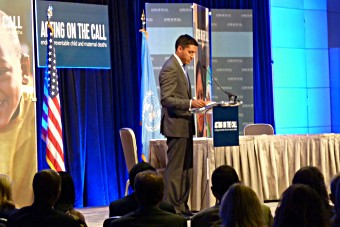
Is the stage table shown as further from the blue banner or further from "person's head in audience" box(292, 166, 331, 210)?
"person's head in audience" box(292, 166, 331, 210)

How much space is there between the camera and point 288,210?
2.37 metres

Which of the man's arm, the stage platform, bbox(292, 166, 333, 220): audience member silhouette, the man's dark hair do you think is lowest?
the stage platform

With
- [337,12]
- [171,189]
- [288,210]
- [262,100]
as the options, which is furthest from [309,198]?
[337,12]

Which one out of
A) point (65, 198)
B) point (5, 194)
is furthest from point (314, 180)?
point (5, 194)

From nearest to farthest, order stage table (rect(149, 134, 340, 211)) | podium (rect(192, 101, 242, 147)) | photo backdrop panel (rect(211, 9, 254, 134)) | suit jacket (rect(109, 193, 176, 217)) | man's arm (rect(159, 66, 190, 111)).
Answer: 1. suit jacket (rect(109, 193, 176, 217))
2. podium (rect(192, 101, 242, 147))
3. man's arm (rect(159, 66, 190, 111))
4. stage table (rect(149, 134, 340, 211))
5. photo backdrop panel (rect(211, 9, 254, 134))

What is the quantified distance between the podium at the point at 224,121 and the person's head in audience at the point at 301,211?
10.6ft

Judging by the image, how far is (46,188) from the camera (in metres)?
3.09

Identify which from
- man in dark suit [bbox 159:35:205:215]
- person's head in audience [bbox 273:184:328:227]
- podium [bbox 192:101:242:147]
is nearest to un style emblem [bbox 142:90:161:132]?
man in dark suit [bbox 159:35:205:215]

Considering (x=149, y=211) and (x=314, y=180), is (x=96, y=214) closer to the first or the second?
(x=314, y=180)

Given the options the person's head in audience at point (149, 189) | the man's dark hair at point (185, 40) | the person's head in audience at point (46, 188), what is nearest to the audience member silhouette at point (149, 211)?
the person's head in audience at point (149, 189)

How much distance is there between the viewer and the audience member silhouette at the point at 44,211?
298 centimetres

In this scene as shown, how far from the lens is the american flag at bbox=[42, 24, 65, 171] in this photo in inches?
287

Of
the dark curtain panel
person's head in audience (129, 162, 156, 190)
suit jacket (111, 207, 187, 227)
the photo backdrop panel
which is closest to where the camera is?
suit jacket (111, 207, 187, 227)

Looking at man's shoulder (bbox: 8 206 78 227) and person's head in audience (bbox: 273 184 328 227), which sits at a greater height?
person's head in audience (bbox: 273 184 328 227)
